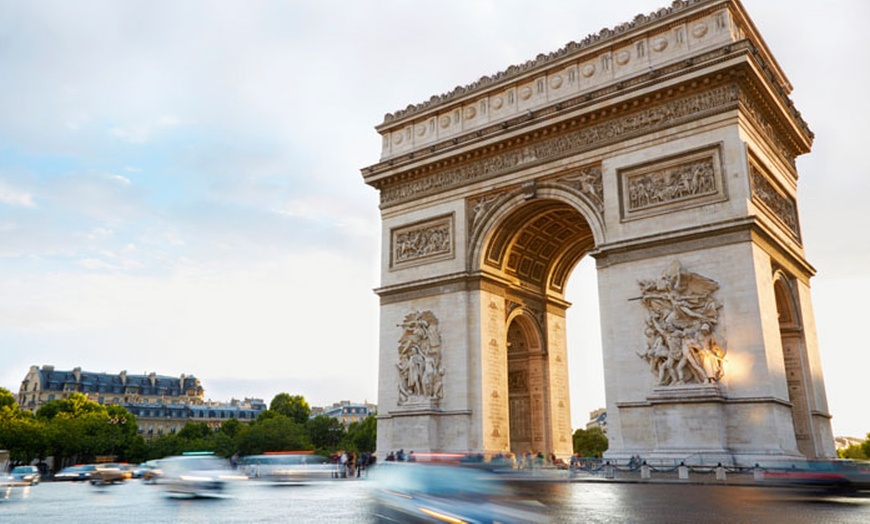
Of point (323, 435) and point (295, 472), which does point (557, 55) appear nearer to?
point (295, 472)

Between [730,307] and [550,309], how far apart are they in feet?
38.5

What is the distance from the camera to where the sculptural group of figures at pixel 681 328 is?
22.2 metres

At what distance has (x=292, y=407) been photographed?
92562 millimetres

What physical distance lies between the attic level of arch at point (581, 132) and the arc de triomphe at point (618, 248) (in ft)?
0.24

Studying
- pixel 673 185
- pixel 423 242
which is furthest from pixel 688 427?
pixel 423 242

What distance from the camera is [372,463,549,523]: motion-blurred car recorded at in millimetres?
8594

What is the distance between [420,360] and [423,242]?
5.16 metres

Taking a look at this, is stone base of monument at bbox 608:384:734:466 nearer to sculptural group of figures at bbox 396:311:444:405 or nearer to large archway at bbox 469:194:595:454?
large archway at bbox 469:194:595:454

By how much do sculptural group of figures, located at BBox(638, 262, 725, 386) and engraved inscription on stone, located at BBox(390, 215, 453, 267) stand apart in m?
9.05

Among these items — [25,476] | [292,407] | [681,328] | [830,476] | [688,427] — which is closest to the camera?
[830,476]

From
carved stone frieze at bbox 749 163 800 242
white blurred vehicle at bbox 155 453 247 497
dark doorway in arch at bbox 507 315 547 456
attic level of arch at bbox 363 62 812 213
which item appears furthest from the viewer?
dark doorway in arch at bbox 507 315 547 456

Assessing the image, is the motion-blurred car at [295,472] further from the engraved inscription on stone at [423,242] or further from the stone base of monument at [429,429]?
the engraved inscription on stone at [423,242]

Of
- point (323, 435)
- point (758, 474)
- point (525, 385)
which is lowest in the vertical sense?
A: point (758, 474)

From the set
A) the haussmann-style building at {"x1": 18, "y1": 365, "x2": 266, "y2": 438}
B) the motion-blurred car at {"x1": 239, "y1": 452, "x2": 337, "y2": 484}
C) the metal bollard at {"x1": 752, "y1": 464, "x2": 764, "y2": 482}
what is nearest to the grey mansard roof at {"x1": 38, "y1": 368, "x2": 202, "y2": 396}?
the haussmann-style building at {"x1": 18, "y1": 365, "x2": 266, "y2": 438}
